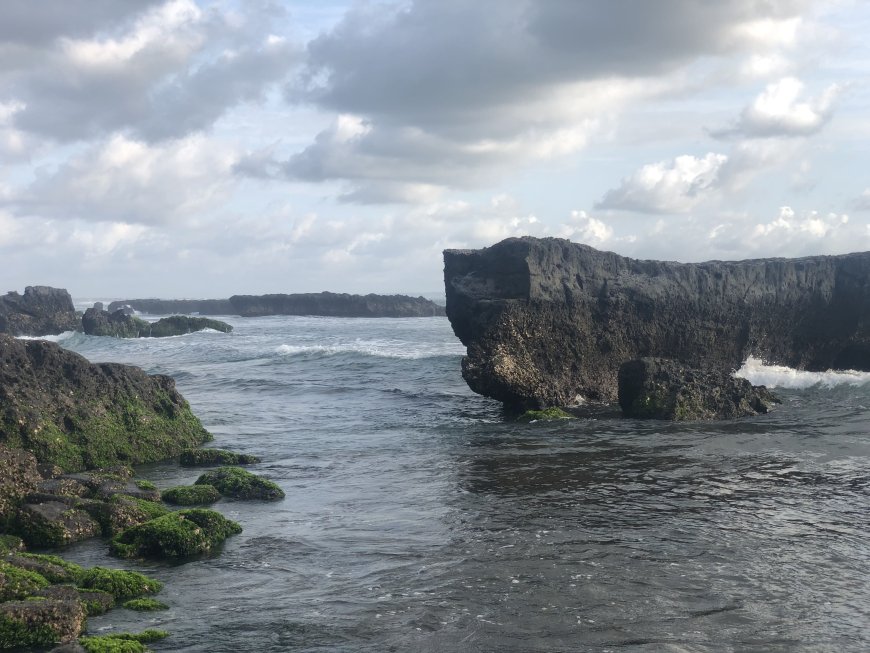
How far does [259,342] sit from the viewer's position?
56.8 metres

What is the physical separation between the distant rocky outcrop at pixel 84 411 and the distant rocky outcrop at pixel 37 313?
53.2 metres

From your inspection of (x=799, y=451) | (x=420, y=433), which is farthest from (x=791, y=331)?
(x=420, y=433)

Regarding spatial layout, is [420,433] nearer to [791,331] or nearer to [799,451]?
[799,451]

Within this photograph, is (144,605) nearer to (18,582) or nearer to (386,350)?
(18,582)

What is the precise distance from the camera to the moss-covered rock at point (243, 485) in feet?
48.6

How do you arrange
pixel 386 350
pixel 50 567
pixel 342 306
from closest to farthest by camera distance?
pixel 50 567
pixel 386 350
pixel 342 306

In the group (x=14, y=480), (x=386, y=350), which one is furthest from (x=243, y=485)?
(x=386, y=350)

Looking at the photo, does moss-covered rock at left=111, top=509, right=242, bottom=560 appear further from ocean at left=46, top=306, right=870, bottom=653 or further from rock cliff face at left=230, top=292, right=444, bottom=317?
rock cliff face at left=230, top=292, right=444, bottom=317

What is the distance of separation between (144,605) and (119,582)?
63 centimetres

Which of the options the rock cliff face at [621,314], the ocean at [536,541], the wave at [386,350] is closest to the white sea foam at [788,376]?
the rock cliff face at [621,314]

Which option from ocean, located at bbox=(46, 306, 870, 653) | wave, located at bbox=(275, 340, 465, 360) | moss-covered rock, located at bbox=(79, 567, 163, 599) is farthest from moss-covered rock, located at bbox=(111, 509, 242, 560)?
wave, located at bbox=(275, 340, 465, 360)

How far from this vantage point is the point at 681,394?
72.5 feet

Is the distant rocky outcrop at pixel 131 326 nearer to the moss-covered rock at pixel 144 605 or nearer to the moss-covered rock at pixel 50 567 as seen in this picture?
the moss-covered rock at pixel 50 567

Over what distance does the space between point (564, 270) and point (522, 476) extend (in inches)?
449
